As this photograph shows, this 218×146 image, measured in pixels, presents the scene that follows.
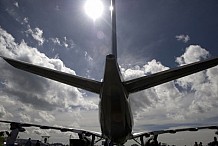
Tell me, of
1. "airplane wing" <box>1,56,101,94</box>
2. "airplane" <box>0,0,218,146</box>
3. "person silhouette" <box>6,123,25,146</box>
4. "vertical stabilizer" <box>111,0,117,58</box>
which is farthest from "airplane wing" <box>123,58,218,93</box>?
"person silhouette" <box>6,123,25,146</box>

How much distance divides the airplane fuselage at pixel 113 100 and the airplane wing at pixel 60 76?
22.4 inches

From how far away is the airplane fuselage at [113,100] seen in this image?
336 inches

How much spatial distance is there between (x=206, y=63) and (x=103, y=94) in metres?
4.25

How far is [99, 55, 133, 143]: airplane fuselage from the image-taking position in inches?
336

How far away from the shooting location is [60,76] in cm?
891

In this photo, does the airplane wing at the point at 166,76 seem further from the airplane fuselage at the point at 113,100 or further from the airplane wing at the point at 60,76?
the airplane wing at the point at 60,76

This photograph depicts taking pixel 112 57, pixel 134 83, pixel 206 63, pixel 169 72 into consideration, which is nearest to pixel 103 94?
pixel 134 83

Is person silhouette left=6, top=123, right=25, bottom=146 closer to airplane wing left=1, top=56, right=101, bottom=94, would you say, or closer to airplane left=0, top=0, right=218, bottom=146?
airplane left=0, top=0, right=218, bottom=146

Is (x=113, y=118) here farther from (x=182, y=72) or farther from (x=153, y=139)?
(x=153, y=139)

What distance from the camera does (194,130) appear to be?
22.2m

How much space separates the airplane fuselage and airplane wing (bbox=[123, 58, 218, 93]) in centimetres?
48

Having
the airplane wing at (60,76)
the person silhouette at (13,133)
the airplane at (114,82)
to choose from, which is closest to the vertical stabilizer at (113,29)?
the airplane at (114,82)

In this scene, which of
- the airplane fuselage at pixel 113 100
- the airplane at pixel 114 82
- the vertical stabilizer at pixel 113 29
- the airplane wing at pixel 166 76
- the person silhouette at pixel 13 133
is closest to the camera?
the airplane wing at pixel 166 76

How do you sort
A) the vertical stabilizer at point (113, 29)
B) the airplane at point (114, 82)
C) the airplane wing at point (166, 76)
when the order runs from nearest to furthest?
the airplane wing at point (166, 76), the airplane at point (114, 82), the vertical stabilizer at point (113, 29)
